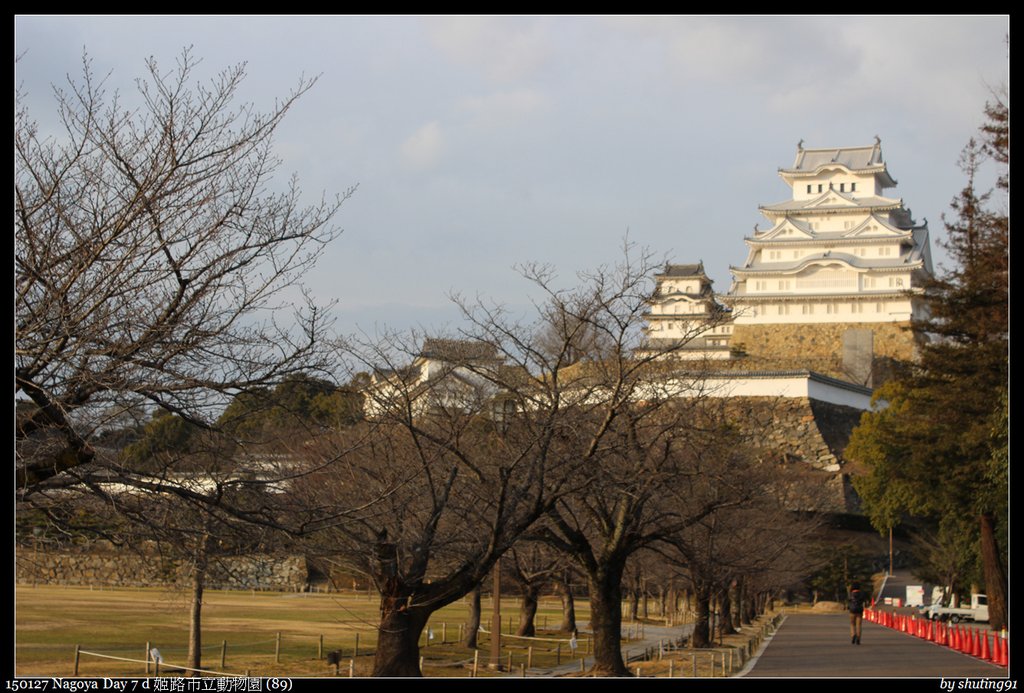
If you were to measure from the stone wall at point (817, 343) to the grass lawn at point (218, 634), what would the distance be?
1129 inches

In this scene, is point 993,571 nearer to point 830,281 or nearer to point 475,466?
point 475,466

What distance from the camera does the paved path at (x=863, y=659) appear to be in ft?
55.5

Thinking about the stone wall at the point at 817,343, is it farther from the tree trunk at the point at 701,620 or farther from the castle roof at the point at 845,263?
the tree trunk at the point at 701,620

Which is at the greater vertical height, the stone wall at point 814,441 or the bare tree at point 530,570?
the stone wall at point 814,441

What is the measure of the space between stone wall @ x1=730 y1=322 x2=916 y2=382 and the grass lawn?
2868 centimetres

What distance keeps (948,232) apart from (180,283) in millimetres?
23860

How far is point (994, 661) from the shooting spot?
18219 mm

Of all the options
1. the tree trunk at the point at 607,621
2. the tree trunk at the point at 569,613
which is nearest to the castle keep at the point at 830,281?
the tree trunk at the point at 569,613

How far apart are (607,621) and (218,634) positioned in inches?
458

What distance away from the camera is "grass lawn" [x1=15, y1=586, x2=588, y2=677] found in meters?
18.9

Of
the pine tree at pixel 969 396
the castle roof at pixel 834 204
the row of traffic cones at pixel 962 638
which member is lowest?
the row of traffic cones at pixel 962 638

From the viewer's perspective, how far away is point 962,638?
840 inches
